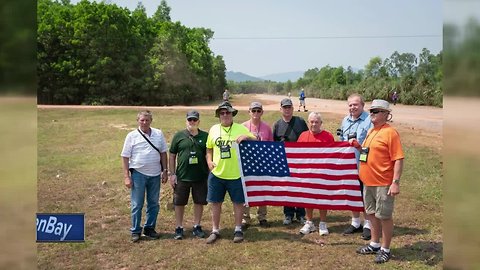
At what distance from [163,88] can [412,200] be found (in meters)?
20.2

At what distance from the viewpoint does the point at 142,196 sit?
502cm

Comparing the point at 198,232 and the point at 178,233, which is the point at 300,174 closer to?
the point at 198,232

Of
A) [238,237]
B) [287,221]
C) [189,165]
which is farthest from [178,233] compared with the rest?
[287,221]

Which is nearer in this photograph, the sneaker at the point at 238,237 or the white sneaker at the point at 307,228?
the sneaker at the point at 238,237

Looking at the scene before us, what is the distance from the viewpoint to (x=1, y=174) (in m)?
1.80

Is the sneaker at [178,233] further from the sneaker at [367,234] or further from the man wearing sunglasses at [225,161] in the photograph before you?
the sneaker at [367,234]

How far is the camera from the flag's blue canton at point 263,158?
16.5ft

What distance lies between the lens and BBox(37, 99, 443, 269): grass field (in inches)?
177

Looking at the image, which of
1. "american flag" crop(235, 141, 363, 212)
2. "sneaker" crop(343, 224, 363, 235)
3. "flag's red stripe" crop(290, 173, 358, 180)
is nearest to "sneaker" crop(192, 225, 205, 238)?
"american flag" crop(235, 141, 363, 212)

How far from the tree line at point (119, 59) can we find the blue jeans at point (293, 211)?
11226mm

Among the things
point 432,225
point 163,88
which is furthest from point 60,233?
point 163,88

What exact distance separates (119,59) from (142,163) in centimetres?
1940

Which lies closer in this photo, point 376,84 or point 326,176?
point 326,176

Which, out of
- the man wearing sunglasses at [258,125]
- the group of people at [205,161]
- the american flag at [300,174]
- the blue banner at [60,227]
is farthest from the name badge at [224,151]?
the blue banner at [60,227]
